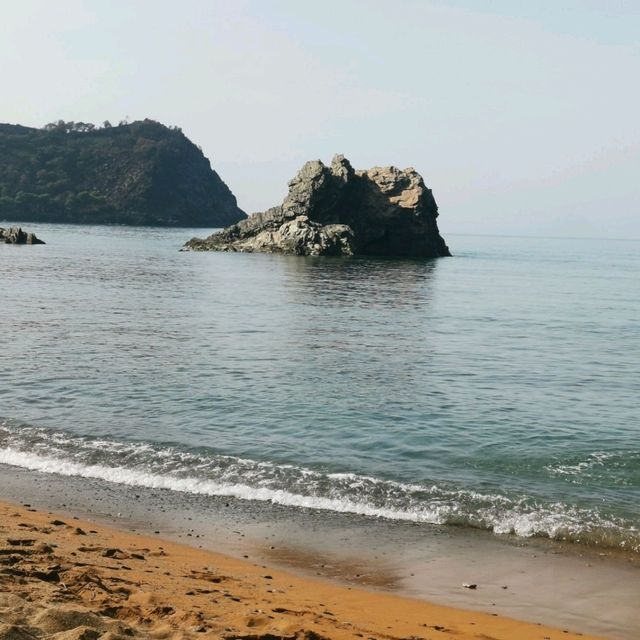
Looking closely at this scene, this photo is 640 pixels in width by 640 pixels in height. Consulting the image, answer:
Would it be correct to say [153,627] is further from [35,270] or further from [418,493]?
[35,270]

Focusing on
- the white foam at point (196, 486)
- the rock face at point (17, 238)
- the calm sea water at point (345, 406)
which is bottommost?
the white foam at point (196, 486)

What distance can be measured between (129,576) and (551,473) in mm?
9875

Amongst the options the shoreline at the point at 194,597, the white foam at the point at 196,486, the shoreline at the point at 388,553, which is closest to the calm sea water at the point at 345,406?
the white foam at the point at 196,486

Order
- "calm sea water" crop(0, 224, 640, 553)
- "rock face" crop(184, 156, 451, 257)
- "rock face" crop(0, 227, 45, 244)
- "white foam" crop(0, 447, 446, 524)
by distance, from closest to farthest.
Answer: "white foam" crop(0, 447, 446, 524)
"calm sea water" crop(0, 224, 640, 553)
"rock face" crop(184, 156, 451, 257)
"rock face" crop(0, 227, 45, 244)

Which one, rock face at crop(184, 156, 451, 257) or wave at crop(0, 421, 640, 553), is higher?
Answer: rock face at crop(184, 156, 451, 257)

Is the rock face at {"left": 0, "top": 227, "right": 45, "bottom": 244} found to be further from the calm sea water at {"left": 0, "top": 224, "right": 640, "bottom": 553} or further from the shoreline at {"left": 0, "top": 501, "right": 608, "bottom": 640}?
the shoreline at {"left": 0, "top": 501, "right": 608, "bottom": 640}

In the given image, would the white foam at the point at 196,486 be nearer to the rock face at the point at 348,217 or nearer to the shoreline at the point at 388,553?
the shoreline at the point at 388,553

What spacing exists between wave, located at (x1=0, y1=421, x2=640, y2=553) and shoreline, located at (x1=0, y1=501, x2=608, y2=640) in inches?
133

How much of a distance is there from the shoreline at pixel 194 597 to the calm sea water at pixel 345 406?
3715 millimetres

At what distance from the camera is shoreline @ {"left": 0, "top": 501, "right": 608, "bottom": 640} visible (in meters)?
7.69

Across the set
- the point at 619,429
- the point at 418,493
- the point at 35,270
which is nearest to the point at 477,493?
the point at 418,493

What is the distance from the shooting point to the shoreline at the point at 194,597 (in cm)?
769

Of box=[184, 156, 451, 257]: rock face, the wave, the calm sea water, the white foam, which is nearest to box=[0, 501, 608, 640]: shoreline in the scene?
the white foam

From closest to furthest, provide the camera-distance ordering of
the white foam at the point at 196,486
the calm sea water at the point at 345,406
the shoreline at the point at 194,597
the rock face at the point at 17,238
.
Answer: the shoreline at the point at 194,597 < the white foam at the point at 196,486 < the calm sea water at the point at 345,406 < the rock face at the point at 17,238
